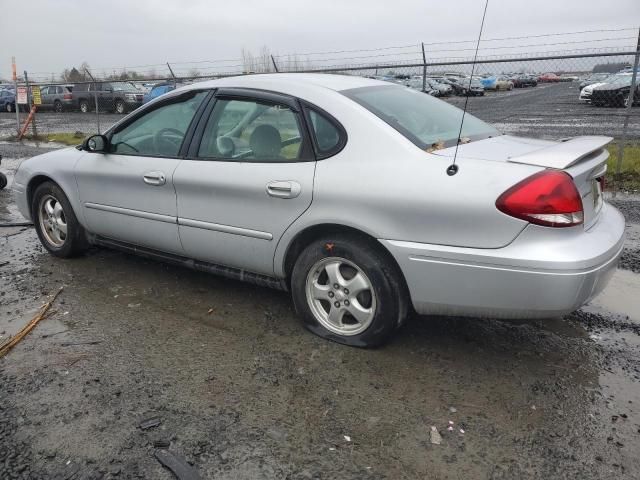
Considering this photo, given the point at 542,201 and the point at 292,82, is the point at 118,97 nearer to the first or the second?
the point at 292,82

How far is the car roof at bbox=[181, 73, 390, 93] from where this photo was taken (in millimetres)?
3607

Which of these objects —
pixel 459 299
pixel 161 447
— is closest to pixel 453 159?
pixel 459 299

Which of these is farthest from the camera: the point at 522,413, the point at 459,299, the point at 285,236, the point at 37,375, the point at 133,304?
the point at 133,304

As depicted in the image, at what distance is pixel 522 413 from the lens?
2734mm

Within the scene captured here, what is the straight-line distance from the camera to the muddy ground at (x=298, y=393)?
2414 mm

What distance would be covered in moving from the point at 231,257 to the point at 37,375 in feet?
4.35

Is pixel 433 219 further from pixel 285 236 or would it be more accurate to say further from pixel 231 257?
pixel 231 257

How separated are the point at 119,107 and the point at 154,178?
24.2m

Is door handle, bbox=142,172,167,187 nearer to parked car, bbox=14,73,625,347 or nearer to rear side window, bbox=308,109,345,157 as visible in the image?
parked car, bbox=14,73,625,347

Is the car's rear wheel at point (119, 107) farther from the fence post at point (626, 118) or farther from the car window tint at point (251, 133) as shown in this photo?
the car window tint at point (251, 133)

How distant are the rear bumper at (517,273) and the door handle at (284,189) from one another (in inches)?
25.1

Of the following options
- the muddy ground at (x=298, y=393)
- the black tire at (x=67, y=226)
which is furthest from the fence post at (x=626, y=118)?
the black tire at (x=67, y=226)

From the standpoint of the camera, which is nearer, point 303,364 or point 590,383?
point 590,383

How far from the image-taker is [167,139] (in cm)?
409
